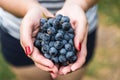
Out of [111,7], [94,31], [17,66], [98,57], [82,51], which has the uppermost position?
[82,51]

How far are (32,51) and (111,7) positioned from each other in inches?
70.4

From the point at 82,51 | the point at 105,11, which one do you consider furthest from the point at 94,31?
the point at 105,11

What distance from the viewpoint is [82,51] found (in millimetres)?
1109

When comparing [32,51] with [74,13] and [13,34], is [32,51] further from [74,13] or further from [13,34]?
[13,34]

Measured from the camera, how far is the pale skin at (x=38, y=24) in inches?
41.7

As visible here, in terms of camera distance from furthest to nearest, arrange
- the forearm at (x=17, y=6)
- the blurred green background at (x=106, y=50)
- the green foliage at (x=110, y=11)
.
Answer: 1. the green foliage at (x=110, y=11)
2. the blurred green background at (x=106, y=50)
3. the forearm at (x=17, y=6)

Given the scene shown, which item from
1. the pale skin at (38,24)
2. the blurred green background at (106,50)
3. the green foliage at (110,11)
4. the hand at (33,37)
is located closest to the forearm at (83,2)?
the pale skin at (38,24)

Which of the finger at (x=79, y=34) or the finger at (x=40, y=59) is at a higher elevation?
the finger at (x=79, y=34)

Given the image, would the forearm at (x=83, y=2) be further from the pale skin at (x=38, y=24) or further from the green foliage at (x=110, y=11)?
the green foliage at (x=110, y=11)

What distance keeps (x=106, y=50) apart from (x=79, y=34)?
143 cm

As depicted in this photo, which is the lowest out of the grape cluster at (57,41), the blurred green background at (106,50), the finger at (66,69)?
the blurred green background at (106,50)

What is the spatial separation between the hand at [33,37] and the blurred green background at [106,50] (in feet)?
3.48

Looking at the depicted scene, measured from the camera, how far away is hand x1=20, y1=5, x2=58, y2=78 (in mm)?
1047

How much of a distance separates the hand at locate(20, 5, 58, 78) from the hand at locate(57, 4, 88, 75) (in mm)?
47
